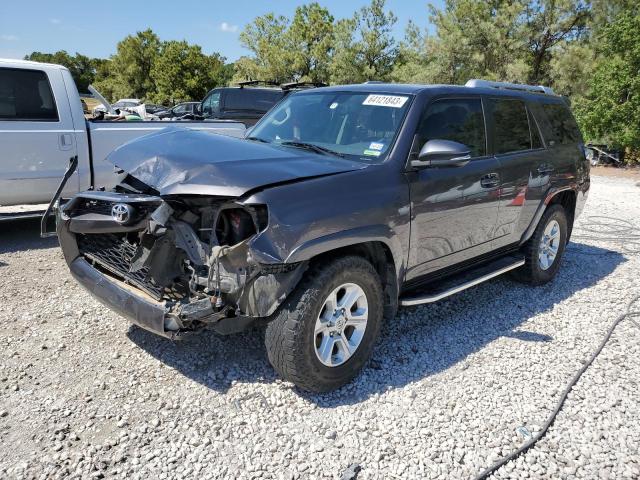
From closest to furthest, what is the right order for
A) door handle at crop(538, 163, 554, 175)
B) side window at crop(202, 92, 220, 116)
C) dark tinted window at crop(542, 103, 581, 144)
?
door handle at crop(538, 163, 554, 175)
dark tinted window at crop(542, 103, 581, 144)
side window at crop(202, 92, 220, 116)

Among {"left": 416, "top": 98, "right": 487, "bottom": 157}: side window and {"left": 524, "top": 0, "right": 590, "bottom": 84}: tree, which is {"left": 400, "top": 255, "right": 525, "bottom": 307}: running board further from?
{"left": 524, "top": 0, "right": 590, "bottom": 84}: tree

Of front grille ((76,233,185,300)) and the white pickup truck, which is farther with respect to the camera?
the white pickup truck

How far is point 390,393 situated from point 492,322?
156cm

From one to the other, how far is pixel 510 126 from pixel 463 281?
5.06 ft

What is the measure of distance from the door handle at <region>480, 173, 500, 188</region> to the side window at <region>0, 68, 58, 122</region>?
483 centimetres

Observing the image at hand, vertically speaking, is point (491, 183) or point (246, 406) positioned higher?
point (491, 183)

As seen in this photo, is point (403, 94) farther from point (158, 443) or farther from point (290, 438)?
point (158, 443)

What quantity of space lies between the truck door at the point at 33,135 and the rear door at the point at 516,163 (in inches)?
186

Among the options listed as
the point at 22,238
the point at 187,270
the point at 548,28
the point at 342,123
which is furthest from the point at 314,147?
the point at 548,28

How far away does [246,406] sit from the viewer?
3.02 m

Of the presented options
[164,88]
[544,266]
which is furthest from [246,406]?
[164,88]

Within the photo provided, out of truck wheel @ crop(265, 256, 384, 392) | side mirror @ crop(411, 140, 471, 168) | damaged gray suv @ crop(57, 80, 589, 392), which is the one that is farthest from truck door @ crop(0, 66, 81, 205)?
side mirror @ crop(411, 140, 471, 168)

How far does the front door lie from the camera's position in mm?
3525

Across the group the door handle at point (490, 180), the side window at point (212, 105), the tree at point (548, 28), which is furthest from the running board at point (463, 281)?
the tree at point (548, 28)
